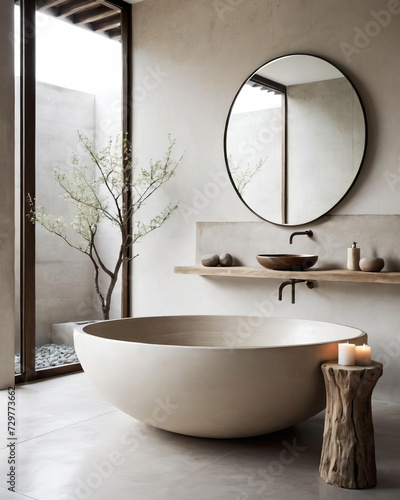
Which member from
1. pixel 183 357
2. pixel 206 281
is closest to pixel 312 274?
pixel 206 281

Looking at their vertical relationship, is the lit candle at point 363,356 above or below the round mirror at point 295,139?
below

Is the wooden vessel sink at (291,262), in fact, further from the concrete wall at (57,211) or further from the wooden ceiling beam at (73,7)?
the wooden ceiling beam at (73,7)

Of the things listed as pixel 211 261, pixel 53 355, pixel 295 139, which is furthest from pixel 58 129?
pixel 295 139

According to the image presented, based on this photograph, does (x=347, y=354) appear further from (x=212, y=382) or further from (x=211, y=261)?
(x=211, y=261)

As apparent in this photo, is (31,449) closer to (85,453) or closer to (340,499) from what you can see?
(85,453)

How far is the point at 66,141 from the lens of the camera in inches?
178

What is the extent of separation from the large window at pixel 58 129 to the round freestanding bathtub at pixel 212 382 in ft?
4.43

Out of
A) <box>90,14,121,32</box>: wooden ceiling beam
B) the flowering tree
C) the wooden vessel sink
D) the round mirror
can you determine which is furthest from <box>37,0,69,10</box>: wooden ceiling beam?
the wooden vessel sink

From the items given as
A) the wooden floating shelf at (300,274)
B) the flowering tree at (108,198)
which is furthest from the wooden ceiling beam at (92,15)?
the wooden floating shelf at (300,274)

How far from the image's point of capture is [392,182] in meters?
3.55

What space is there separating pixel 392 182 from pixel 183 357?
181 centimetres

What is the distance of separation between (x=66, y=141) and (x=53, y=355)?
159 cm

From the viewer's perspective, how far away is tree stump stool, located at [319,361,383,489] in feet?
7.54

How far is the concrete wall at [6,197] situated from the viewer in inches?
147
